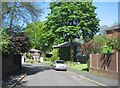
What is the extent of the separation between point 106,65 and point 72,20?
32413 mm

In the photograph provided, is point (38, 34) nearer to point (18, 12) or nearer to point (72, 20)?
point (72, 20)

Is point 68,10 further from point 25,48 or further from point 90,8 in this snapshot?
point 25,48

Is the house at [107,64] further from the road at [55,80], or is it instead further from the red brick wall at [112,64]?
the road at [55,80]

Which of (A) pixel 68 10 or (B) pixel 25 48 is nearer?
(B) pixel 25 48

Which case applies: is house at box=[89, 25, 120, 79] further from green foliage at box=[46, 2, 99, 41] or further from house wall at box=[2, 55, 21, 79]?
green foliage at box=[46, 2, 99, 41]

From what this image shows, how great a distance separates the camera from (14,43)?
3012cm

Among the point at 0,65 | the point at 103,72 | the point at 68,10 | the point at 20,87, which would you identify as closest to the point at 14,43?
the point at 0,65

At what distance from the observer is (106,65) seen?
26.9 meters

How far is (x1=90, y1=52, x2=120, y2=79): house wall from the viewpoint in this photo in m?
23.8

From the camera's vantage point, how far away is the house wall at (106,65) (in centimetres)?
2381

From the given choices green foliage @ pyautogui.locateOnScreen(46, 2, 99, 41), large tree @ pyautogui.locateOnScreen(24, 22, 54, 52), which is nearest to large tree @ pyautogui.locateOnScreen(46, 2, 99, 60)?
green foliage @ pyautogui.locateOnScreen(46, 2, 99, 41)

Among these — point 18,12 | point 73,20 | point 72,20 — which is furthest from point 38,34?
point 18,12

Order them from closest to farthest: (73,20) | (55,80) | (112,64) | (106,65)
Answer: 1. (55,80)
2. (112,64)
3. (106,65)
4. (73,20)

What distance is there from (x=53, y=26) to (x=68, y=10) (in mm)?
4536
